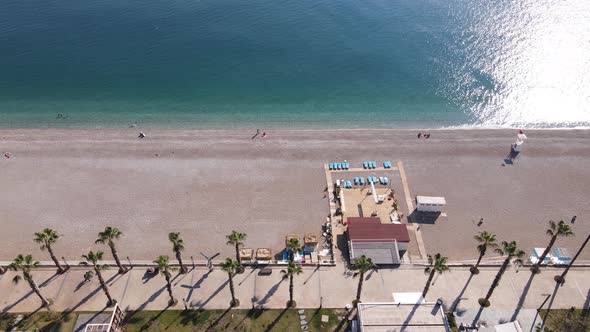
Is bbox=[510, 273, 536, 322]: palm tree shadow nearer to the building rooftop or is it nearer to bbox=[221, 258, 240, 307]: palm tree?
the building rooftop

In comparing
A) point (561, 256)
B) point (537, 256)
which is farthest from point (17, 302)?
point (561, 256)

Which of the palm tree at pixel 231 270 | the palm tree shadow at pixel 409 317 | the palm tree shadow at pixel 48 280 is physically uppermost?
the palm tree shadow at pixel 48 280

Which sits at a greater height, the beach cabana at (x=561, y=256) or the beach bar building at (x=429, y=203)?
the beach bar building at (x=429, y=203)

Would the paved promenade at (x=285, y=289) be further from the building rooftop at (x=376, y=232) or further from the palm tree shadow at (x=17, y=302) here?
the building rooftop at (x=376, y=232)

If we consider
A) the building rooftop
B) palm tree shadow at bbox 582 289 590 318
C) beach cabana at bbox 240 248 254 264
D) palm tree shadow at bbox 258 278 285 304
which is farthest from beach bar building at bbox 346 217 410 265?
palm tree shadow at bbox 582 289 590 318

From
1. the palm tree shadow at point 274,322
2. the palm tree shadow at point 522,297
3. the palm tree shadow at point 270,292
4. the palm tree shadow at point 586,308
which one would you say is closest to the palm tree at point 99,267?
the palm tree shadow at point 270,292

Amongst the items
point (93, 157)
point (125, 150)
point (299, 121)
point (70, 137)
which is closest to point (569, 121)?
point (299, 121)

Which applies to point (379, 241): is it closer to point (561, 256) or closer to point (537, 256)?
point (537, 256)

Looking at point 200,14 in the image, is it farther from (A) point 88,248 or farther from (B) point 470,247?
(B) point 470,247
